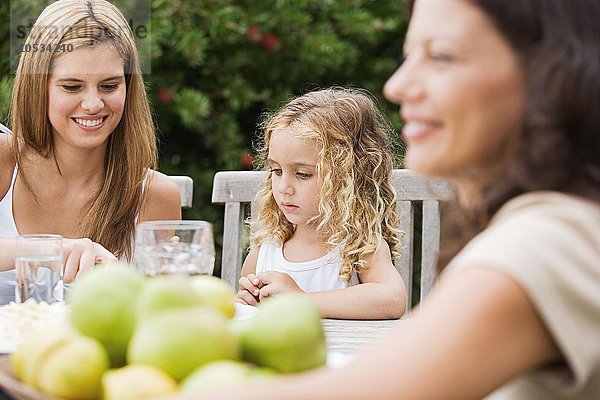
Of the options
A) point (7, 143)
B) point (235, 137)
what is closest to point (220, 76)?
point (235, 137)

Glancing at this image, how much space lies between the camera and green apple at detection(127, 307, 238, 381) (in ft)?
2.86

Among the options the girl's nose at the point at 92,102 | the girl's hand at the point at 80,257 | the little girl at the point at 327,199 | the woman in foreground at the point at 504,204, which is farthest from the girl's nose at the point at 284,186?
the woman in foreground at the point at 504,204

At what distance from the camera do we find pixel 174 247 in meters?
1.43

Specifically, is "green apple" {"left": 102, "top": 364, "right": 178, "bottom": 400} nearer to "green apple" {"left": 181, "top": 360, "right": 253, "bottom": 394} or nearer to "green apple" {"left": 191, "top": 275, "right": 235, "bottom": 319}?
"green apple" {"left": 181, "top": 360, "right": 253, "bottom": 394}

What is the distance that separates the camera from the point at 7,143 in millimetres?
2527

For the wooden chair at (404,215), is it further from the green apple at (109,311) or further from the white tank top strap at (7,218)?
the green apple at (109,311)

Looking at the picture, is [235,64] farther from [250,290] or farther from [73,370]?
[73,370]

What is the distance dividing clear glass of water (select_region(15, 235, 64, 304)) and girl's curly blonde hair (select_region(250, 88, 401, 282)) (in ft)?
2.84

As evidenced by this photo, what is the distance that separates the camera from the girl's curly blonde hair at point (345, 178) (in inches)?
95.9

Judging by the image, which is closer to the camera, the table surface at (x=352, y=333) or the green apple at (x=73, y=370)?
the green apple at (x=73, y=370)

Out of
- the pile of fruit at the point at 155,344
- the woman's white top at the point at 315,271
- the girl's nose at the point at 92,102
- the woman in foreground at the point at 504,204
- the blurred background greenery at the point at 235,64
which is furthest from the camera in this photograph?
the blurred background greenery at the point at 235,64

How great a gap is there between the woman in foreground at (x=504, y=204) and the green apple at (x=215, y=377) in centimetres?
4

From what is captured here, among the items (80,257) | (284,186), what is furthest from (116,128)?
(80,257)

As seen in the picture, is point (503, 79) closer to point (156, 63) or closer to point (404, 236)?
point (404, 236)
